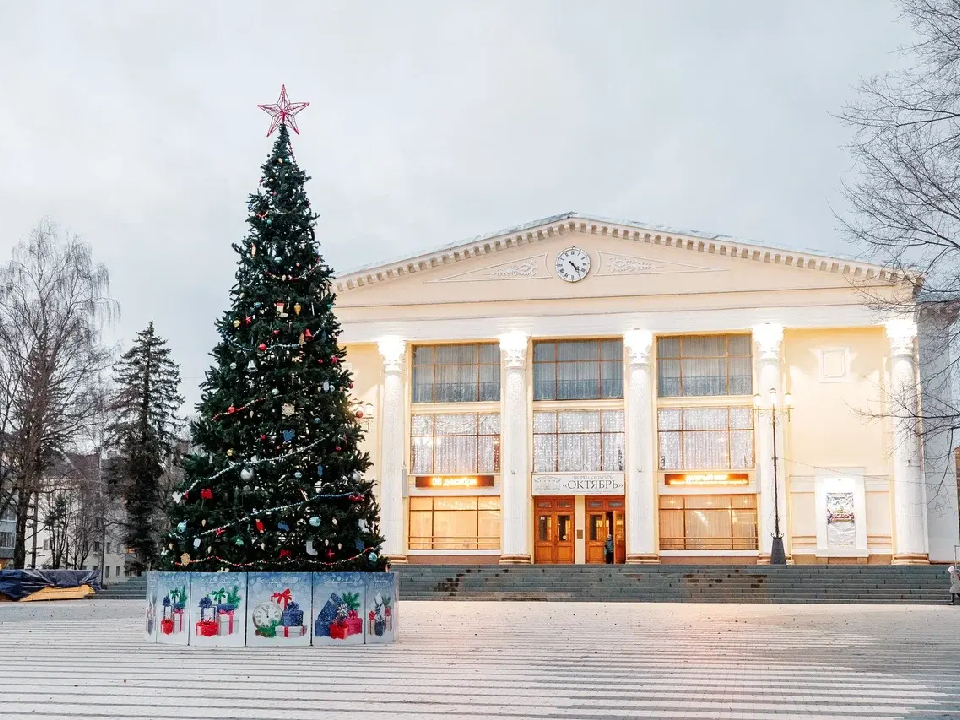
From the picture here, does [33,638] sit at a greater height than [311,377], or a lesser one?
lesser

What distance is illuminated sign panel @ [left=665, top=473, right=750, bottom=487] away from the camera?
45125mm

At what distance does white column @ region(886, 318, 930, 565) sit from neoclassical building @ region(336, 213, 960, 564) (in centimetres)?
7

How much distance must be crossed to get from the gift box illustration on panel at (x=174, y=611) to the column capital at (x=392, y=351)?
32.0 meters

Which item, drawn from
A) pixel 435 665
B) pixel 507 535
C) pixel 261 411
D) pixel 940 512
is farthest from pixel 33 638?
pixel 940 512

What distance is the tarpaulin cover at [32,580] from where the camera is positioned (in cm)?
3528

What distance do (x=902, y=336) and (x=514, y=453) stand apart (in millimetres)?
15120

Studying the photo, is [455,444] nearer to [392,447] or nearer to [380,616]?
[392,447]

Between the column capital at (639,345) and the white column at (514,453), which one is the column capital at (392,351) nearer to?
the white column at (514,453)

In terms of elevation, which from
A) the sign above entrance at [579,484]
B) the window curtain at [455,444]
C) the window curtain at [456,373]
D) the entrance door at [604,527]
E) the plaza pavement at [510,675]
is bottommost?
the plaza pavement at [510,675]

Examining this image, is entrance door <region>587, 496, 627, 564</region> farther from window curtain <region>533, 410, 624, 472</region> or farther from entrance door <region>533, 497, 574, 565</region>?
window curtain <region>533, 410, 624, 472</region>

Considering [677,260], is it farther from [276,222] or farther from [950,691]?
[950,691]

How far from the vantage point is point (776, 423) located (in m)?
44.7

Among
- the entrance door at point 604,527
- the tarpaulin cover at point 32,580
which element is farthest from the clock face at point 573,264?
the tarpaulin cover at point 32,580

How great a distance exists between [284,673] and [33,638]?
7.59m
